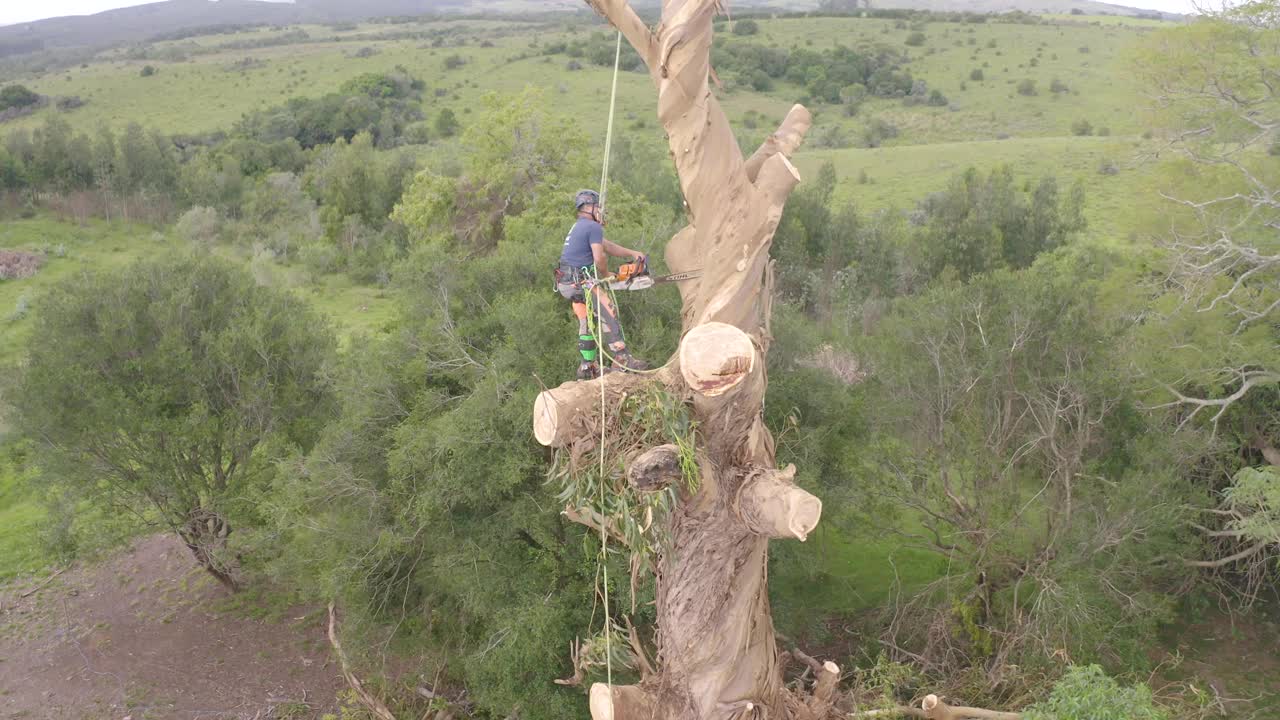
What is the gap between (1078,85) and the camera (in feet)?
207

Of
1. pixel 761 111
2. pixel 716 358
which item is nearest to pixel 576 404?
pixel 716 358

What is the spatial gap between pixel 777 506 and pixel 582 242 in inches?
120

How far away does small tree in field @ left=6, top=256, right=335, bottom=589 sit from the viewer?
14.8 m

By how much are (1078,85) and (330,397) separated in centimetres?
6506

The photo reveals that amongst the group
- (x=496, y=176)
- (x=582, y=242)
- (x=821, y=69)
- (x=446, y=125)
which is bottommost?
(x=446, y=125)

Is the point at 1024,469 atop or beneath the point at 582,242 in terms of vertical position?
beneath

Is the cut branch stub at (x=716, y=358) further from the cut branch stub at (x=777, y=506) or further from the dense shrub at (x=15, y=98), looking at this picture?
the dense shrub at (x=15, y=98)

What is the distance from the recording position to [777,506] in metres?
4.65

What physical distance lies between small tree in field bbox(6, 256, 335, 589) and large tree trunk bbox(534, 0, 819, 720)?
1090 cm

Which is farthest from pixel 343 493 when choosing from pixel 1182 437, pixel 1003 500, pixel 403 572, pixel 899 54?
pixel 899 54

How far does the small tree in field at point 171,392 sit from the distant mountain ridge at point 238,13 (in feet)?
321

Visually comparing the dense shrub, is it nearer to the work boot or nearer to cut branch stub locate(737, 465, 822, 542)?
the work boot

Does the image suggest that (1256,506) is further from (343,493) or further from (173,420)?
(173,420)

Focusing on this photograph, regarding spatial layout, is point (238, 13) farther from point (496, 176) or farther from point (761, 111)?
point (496, 176)
